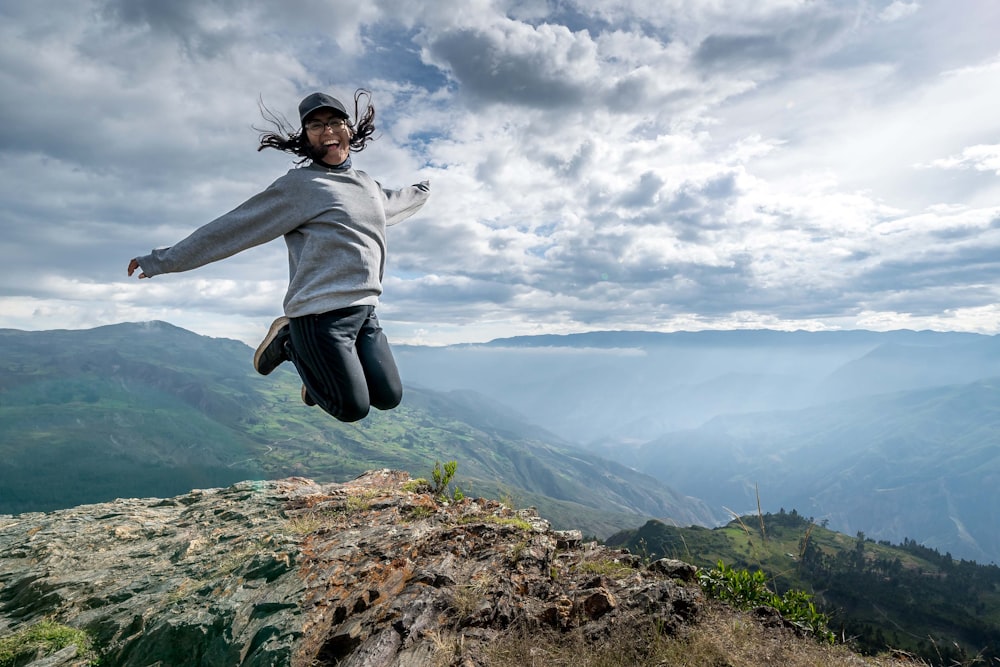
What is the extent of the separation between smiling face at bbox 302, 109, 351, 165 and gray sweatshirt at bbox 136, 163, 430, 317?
144 mm

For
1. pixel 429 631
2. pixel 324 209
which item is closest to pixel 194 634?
pixel 429 631

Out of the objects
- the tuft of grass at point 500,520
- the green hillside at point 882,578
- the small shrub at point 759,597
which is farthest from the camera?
the green hillside at point 882,578

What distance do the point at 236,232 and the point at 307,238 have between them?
25.6 inches

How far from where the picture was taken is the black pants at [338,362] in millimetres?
4973

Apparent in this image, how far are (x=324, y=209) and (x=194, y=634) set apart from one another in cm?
445

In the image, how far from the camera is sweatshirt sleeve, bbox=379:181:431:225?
235 inches

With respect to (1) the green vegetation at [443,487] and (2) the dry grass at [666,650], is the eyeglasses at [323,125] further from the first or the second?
(1) the green vegetation at [443,487]

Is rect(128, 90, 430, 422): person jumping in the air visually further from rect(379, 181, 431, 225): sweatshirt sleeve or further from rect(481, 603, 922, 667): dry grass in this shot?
rect(481, 603, 922, 667): dry grass

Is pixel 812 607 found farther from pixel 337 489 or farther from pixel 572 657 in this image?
pixel 337 489

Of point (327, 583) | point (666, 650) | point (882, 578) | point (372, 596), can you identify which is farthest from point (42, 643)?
point (882, 578)

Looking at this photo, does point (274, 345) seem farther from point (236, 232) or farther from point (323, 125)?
point (323, 125)

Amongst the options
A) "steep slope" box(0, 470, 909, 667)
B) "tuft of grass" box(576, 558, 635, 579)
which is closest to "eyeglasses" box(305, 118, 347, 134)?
"steep slope" box(0, 470, 909, 667)

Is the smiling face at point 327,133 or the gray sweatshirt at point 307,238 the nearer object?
the gray sweatshirt at point 307,238

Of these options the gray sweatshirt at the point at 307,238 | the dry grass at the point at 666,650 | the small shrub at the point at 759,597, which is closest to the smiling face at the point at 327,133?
the gray sweatshirt at the point at 307,238
